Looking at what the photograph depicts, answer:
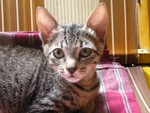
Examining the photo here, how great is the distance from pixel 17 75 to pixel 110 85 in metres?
0.43

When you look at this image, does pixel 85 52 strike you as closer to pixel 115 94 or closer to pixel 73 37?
pixel 73 37

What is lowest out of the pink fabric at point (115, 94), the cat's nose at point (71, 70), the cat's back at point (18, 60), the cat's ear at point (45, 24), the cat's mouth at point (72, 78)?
the pink fabric at point (115, 94)

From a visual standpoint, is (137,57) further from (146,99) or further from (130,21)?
(146,99)

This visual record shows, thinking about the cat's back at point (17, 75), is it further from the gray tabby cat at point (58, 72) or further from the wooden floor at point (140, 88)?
the wooden floor at point (140, 88)

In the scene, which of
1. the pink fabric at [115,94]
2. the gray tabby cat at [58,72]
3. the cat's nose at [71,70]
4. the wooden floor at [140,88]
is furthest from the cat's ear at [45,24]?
the wooden floor at [140,88]

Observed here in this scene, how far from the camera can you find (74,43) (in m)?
1.17

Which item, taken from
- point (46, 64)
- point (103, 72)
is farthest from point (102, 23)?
point (103, 72)

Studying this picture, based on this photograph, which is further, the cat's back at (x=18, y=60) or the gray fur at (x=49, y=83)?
the cat's back at (x=18, y=60)

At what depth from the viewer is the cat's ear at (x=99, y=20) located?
121cm

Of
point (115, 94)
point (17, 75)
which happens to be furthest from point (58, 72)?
point (115, 94)

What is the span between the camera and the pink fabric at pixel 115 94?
4.00 feet

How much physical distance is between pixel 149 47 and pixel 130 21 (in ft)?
0.73

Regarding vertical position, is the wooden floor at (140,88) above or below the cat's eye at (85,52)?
below

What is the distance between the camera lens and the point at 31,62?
1334mm
